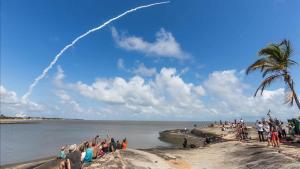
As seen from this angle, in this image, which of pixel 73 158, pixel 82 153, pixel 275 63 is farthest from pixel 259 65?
pixel 73 158

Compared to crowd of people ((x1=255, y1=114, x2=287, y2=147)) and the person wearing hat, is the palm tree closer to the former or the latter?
crowd of people ((x1=255, y1=114, x2=287, y2=147))

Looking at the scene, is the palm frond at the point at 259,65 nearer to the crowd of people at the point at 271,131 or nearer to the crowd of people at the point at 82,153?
the crowd of people at the point at 271,131

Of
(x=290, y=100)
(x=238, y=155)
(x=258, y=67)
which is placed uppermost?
(x=258, y=67)

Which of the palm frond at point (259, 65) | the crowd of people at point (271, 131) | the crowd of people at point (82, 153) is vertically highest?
the palm frond at point (259, 65)

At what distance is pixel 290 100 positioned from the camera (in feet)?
87.4

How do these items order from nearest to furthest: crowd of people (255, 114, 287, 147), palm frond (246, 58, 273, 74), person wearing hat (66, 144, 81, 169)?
person wearing hat (66, 144, 81, 169) → crowd of people (255, 114, 287, 147) → palm frond (246, 58, 273, 74)

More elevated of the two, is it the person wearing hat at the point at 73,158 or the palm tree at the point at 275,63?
the palm tree at the point at 275,63

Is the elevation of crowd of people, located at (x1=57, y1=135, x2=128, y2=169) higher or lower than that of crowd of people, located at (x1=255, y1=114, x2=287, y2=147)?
lower

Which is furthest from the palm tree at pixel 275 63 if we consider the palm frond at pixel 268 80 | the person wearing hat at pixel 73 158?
the person wearing hat at pixel 73 158

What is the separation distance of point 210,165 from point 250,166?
405 cm

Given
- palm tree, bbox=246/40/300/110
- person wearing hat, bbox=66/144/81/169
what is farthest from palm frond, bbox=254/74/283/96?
person wearing hat, bbox=66/144/81/169

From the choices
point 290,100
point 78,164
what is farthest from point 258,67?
point 78,164

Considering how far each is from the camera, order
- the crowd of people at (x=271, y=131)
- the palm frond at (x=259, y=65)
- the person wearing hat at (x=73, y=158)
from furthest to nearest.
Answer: the palm frond at (x=259, y=65), the crowd of people at (x=271, y=131), the person wearing hat at (x=73, y=158)

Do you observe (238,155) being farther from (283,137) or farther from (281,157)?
(283,137)
